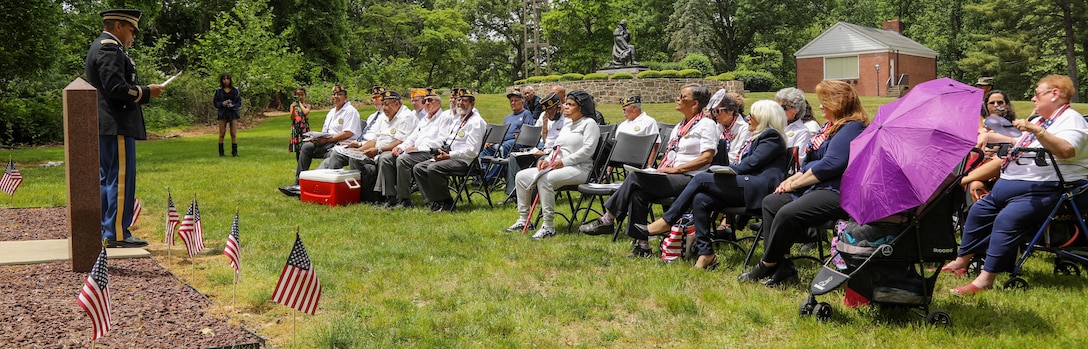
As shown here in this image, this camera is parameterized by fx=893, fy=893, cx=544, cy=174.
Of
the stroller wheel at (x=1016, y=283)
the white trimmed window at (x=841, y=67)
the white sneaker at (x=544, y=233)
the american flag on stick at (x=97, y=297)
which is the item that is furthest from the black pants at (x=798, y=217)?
the white trimmed window at (x=841, y=67)

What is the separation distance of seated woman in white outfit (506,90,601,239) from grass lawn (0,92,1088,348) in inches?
12.2

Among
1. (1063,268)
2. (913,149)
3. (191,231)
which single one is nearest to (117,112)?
(191,231)

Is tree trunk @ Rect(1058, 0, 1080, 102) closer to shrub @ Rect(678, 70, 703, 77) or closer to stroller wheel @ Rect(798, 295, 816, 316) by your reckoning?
shrub @ Rect(678, 70, 703, 77)

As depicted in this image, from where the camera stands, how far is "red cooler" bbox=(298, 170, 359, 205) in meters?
10.3

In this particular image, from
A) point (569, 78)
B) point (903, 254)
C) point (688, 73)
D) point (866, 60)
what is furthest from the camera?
point (866, 60)

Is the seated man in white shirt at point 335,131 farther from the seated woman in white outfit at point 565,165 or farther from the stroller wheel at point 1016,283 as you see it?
the stroller wheel at point 1016,283

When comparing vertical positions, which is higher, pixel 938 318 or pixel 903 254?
pixel 903 254

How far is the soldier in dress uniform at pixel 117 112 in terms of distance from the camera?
665cm

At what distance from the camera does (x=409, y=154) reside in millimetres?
10141

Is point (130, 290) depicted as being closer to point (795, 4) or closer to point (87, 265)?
point (87, 265)

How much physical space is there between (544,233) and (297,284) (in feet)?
12.4

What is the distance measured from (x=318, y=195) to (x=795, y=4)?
47.4 m

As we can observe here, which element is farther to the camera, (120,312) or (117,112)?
(117,112)

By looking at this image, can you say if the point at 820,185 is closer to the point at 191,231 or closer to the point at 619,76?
the point at 191,231
